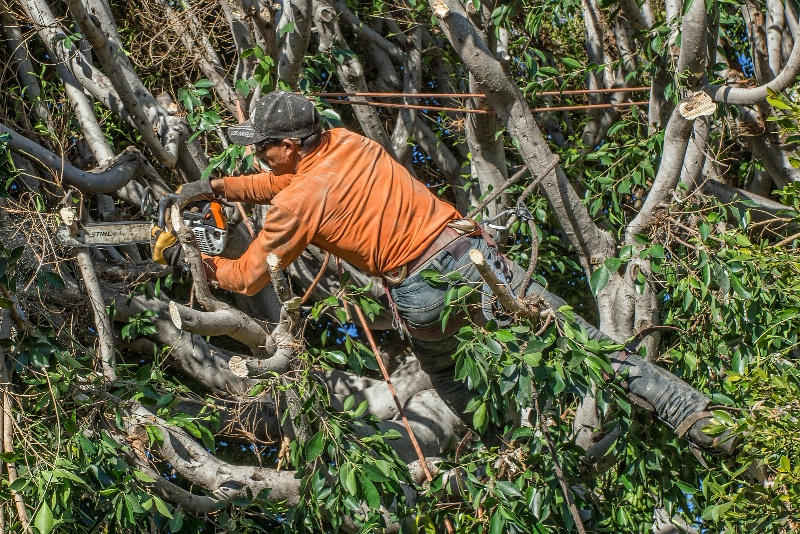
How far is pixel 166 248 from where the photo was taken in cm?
468

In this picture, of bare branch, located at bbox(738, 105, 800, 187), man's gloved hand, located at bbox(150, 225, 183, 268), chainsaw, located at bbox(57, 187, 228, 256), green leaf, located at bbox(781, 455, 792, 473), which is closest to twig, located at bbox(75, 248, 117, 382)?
chainsaw, located at bbox(57, 187, 228, 256)

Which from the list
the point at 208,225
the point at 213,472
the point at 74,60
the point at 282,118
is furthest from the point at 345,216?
the point at 74,60

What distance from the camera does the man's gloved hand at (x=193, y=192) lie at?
186 inches

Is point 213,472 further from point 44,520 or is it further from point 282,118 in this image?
point 282,118

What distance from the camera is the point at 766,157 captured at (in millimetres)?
6164

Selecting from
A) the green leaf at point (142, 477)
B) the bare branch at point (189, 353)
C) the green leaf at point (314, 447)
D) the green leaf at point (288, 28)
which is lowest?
the bare branch at point (189, 353)

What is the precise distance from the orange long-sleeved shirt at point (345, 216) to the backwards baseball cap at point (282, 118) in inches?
4.8

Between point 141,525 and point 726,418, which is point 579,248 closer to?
point 726,418

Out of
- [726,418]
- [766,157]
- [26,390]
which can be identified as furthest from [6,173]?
[766,157]

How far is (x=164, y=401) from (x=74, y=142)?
2433 millimetres

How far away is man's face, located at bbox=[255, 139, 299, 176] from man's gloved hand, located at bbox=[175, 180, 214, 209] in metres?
0.26

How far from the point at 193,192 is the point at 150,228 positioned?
0.29m

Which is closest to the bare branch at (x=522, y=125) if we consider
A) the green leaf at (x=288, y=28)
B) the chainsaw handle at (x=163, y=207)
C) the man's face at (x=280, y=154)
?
the green leaf at (x=288, y=28)

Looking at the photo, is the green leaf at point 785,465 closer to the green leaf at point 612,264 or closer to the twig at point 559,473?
the twig at point 559,473
